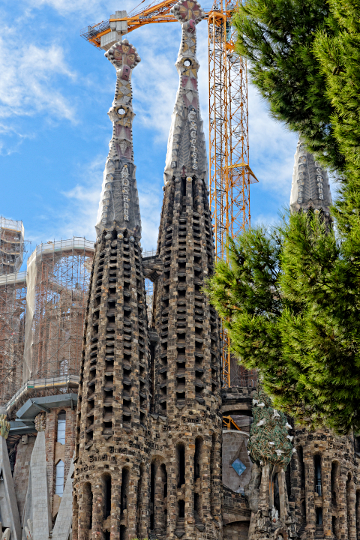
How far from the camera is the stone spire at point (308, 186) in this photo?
45312 millimetres

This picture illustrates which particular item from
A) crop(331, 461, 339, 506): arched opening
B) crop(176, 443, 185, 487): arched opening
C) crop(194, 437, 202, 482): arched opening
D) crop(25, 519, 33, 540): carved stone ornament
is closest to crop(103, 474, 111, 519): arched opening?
crop(176, 443, 185, 487): arched opening

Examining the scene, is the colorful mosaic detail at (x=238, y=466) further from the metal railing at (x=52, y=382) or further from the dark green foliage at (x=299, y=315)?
the dark green foliage at (x=299, y=315)

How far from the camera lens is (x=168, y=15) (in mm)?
59656

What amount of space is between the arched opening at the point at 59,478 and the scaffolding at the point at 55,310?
15.4 ft

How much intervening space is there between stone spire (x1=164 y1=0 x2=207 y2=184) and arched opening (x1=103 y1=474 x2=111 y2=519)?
1557cm

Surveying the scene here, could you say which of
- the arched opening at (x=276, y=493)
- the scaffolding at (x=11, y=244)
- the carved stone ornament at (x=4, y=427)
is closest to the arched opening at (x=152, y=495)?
the arched opening at (x=276, y=493)

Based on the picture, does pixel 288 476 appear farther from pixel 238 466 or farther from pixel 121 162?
pixel 121 162

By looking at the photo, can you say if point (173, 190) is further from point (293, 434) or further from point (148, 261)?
point (293, 434)

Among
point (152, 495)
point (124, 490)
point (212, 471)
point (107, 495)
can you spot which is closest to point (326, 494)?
point (212, 471)

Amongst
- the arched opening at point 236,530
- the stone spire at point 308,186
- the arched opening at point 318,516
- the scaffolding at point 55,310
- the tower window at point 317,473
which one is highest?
the stone spire at point 308,186

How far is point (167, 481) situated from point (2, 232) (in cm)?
2928

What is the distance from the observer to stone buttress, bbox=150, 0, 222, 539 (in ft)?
124

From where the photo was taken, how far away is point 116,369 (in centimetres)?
3794

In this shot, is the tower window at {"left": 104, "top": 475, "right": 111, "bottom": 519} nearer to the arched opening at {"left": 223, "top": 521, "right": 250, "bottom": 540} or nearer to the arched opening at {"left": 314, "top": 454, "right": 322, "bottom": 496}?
the arched opening at {"left": 223, "top": 521, "right": 250, "bottom": 540}
